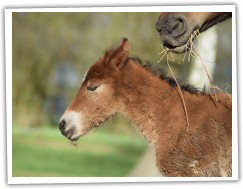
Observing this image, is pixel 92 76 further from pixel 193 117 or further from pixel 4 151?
pixel 4 151

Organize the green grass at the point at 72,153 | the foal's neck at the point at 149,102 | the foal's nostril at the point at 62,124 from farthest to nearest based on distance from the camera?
1. the green grass at the point at 72,153
2. the foal's neck at the point at 149,102
3. the foal's nostril at the point at 62,124

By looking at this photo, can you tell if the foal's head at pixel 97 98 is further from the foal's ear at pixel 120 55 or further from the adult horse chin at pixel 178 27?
the adult horse chin at pixel 178 27

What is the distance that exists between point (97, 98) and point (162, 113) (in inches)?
14.8

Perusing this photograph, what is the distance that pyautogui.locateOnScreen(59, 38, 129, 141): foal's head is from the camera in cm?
309

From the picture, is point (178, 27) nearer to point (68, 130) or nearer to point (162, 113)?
point (162, 113)

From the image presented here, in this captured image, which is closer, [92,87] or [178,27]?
[178,27]

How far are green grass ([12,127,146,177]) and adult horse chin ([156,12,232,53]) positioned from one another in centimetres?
733

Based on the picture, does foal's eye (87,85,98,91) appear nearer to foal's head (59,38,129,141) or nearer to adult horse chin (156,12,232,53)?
foal's head (59,38,129,141)

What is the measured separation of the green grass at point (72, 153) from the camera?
1084 centimetres

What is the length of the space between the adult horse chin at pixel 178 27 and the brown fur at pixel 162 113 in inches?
8.8

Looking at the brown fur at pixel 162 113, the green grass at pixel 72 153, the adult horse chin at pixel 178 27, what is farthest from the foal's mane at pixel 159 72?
the green grass at pixel 72 153

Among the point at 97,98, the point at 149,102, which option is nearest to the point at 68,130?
the point at 97,98

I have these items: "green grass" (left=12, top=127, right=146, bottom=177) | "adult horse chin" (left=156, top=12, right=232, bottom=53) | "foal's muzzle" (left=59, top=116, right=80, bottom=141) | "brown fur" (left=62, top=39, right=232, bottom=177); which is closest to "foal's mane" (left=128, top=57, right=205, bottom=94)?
"brown fur" (left=62, top=39, right=232, bottom=177)

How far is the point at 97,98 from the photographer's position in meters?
3.15
